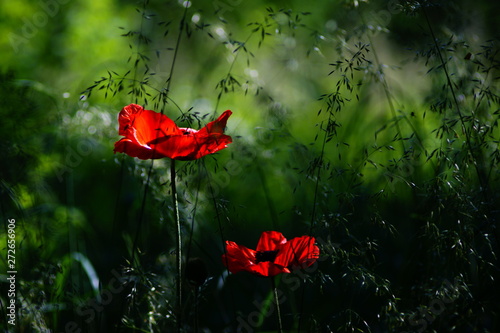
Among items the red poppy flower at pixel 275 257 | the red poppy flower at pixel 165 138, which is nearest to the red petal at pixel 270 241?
the red poppy flower at pixel 275 257

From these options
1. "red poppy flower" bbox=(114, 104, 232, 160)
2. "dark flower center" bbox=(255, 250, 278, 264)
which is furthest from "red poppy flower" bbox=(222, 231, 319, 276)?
"red poppy flower" bbox=(114, 104, 232, 160)

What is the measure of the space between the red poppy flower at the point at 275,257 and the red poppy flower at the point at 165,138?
161 mm

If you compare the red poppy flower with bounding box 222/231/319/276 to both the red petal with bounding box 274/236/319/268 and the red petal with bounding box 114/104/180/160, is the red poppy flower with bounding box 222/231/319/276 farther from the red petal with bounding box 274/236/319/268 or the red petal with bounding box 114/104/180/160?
the red petal with bounding box 114/104/180/160

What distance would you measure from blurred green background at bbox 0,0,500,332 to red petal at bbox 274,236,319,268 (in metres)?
0.04

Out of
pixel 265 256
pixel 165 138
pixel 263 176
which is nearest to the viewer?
pixel 165 138

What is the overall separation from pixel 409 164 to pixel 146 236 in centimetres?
65

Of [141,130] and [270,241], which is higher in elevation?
[141,130]

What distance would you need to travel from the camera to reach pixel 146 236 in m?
1.45

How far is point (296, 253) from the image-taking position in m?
0.95

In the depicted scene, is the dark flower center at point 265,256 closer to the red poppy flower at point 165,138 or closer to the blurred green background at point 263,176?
the blurred green background at point 263,176

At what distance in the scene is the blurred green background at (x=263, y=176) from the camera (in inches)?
40.8

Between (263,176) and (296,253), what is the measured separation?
60cm

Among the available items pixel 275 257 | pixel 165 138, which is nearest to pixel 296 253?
pixel 275 257

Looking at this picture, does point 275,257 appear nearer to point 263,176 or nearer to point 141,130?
point 141,130
